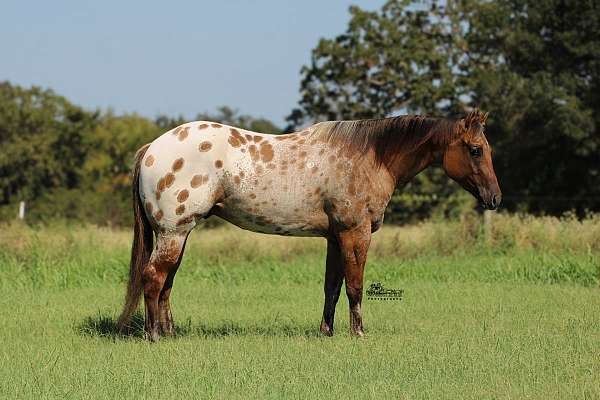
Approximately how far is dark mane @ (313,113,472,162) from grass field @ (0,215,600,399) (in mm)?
1987

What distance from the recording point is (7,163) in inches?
1772

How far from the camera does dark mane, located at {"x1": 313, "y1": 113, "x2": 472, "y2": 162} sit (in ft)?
29.1

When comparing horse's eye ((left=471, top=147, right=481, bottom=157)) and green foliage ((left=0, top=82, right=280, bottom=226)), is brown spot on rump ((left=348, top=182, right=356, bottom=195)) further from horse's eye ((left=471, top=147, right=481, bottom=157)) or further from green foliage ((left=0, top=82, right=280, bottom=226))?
green foliage ((left=0, top=82, right=280, bottom=226))

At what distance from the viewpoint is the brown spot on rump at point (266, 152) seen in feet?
28.5

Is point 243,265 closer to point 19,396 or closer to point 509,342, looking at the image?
point 509,342

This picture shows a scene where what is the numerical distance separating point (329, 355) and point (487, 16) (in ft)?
108

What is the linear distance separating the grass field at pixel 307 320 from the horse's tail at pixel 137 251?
37 cm

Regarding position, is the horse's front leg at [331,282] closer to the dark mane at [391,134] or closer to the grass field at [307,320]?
the grass field at [307,320]

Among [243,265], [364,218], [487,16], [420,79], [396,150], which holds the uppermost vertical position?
[487,16]

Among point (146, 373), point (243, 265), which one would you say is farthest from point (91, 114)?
point (146, 373)

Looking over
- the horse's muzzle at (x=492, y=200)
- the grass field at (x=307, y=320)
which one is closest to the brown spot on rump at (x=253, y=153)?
the grass field at (x=307, y=320)

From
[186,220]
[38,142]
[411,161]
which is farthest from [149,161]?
[38,142]

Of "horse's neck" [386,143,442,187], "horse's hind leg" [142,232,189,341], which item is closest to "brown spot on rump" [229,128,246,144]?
"horse's hind leg" [142,232,189,341]

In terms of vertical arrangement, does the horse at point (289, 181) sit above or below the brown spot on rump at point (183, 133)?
below
